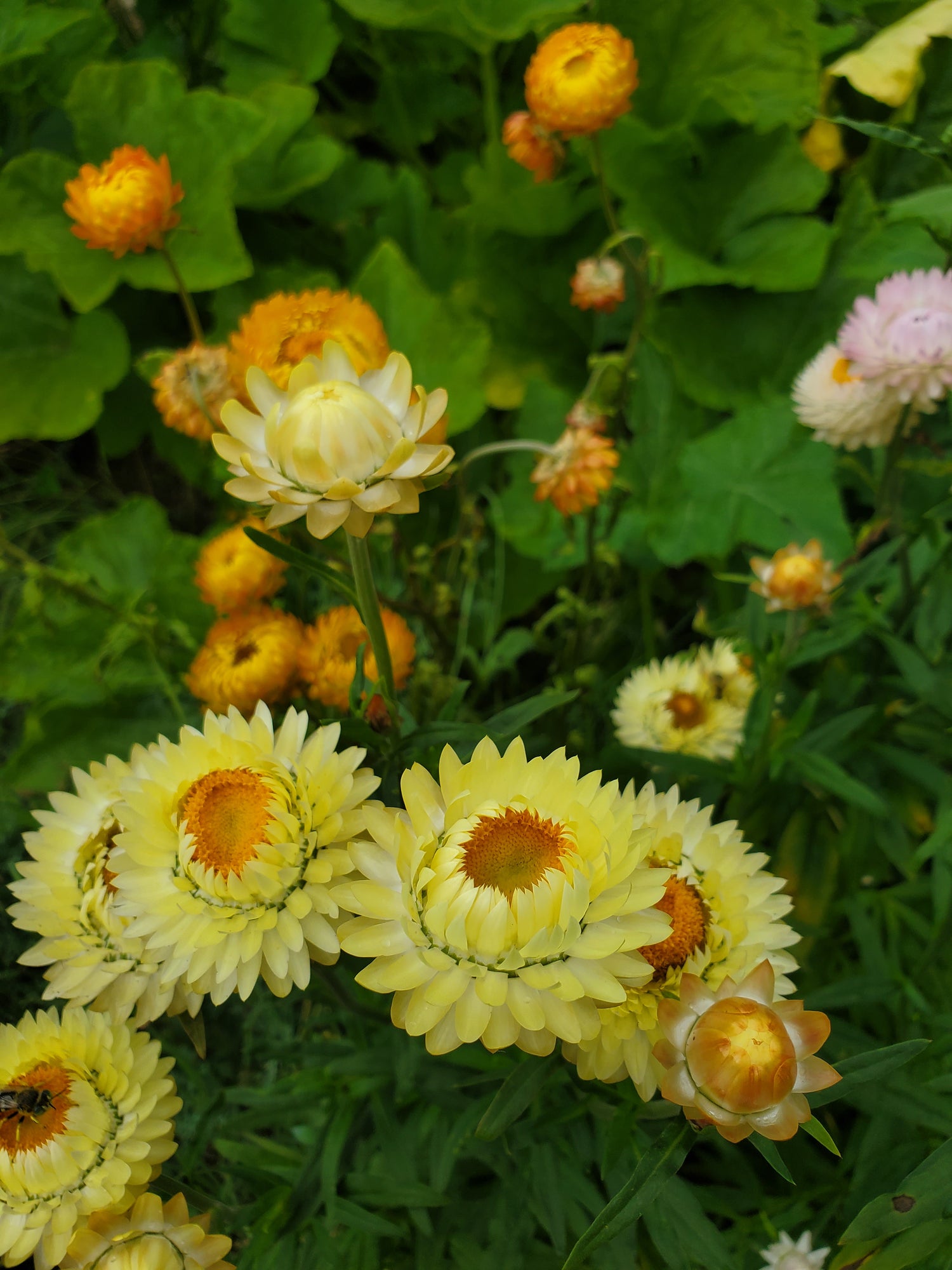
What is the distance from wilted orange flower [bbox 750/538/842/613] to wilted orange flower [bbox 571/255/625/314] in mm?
505

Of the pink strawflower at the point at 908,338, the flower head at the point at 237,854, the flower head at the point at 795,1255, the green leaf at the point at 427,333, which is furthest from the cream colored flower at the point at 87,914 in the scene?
the green leaf at the point at 427,333

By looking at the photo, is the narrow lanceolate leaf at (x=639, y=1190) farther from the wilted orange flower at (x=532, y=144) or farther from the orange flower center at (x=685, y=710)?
the wilted orange flower at (x=532, y=144)

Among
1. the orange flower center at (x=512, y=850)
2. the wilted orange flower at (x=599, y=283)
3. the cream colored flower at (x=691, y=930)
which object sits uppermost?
the orange flower center at (x=512, y=850)

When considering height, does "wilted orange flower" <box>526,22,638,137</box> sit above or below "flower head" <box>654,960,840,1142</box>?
above

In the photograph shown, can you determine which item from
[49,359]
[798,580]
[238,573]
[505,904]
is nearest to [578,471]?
[798,580]

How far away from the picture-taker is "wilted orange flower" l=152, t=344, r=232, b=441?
99 centimetres

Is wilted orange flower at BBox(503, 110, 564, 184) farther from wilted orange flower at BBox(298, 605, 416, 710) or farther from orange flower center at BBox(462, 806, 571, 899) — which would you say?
orange flower center at BBox(462, 806, 571, 899)

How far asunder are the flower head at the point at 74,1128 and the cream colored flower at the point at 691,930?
342 millimetres

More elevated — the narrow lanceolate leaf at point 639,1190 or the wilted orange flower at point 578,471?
the wilted orange flower at point 578,471

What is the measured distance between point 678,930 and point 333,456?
0.39 metres

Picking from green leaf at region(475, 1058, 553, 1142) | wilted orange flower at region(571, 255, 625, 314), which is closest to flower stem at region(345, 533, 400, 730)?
green leaf at region(475, 1058, 553, 1142)

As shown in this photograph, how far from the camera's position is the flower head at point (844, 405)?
1004mm

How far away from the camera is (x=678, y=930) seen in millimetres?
634

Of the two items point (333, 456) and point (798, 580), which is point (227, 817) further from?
point (798, 580)
